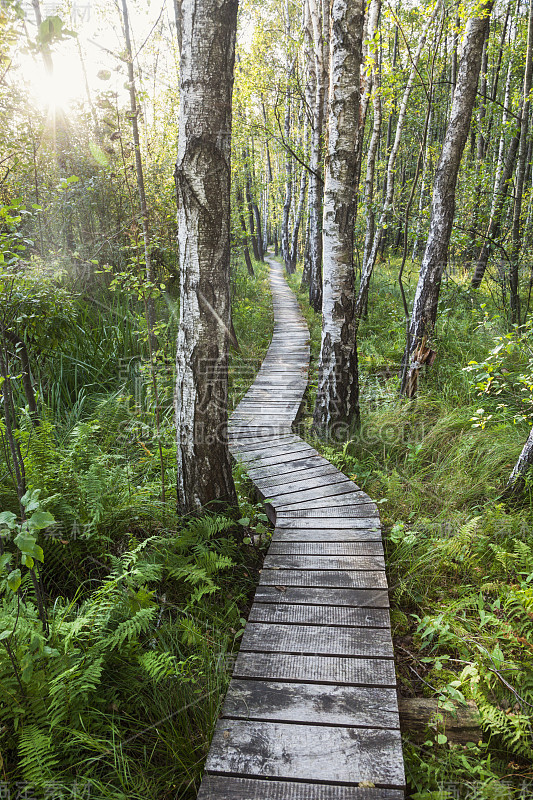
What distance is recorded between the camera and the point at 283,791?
1.78 meters

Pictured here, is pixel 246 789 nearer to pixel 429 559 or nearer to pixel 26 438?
pixel 429 559

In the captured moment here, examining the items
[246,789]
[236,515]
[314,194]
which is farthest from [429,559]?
[314,194]

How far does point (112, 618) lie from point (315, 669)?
1.14 metres

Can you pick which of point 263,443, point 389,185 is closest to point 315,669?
point 263,443

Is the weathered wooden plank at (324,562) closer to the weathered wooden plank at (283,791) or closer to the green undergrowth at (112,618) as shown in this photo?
the green undergrowth at (112,618)

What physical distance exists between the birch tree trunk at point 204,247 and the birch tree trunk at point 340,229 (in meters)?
2.21

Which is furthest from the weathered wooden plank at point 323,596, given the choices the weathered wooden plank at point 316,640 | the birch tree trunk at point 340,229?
the birch tree trunk at point 340,229

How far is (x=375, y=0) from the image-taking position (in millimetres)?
8328

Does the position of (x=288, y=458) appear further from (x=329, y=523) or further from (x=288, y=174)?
(x=288, y=174)

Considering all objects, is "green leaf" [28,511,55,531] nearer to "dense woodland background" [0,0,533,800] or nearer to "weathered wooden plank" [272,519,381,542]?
"dense woodland background" [0,0,533,800]

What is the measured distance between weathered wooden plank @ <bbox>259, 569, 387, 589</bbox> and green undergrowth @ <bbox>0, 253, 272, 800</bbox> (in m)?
0.24

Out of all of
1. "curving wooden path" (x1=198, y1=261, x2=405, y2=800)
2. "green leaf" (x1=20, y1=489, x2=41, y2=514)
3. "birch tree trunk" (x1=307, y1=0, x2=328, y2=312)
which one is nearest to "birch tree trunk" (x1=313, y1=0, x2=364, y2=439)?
"curving wooden path" (x1=198, y1=261, x2=405, y2=800)

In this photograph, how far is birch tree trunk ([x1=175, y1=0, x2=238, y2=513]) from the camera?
2.83 metres

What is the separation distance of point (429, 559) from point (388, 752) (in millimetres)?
1553
